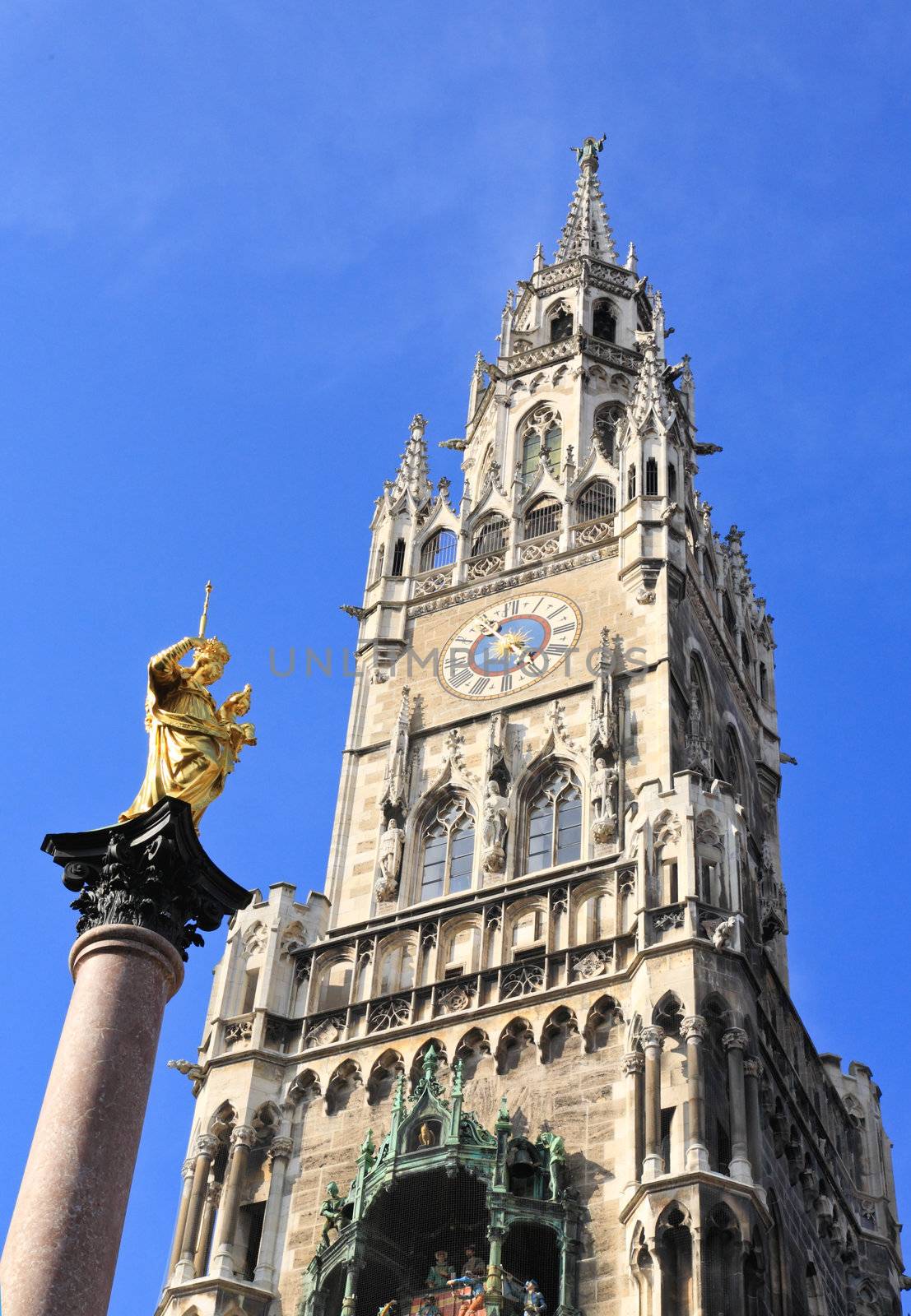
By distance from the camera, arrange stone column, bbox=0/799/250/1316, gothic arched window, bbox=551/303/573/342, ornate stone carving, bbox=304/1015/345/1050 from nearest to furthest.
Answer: stone column, bbox=0/799/250/1316, ornate stone carving, bbox=304/1015/345/1050, gothic arched window, bbox=551/303/573/342

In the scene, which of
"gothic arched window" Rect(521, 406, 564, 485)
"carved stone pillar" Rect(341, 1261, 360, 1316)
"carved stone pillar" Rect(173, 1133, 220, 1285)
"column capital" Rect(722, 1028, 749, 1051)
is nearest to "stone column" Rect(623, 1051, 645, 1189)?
"column capital" Rect(722, 1028, 749, 1051)

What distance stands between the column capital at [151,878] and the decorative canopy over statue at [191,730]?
0.58 m

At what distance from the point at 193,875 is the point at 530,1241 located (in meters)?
10.5

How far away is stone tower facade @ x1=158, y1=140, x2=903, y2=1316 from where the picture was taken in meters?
33.3

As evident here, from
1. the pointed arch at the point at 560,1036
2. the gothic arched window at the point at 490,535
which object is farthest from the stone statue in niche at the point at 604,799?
the gothic arched window at the point at 490,535

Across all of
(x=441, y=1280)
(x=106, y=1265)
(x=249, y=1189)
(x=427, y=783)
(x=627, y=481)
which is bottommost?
(x=106, y=1265)

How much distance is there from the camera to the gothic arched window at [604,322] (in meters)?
59.9

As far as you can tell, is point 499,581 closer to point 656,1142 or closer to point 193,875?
point 656,1142

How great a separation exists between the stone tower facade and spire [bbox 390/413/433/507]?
0.31 meters

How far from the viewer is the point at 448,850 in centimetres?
4306

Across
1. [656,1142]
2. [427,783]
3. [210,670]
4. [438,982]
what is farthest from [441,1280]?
[427,783]

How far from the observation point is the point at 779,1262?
33625 mm

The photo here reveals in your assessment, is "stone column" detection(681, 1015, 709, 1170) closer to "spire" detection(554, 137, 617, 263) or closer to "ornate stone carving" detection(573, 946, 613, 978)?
"ornate stone carving" detection(573, 946, 613, 978)

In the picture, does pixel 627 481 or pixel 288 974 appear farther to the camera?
pixel 627 481
